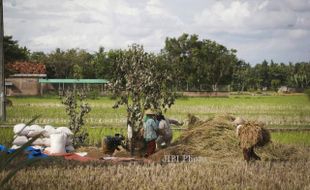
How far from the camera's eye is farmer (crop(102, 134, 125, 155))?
10.1 meters

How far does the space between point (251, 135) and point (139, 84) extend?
3.13m

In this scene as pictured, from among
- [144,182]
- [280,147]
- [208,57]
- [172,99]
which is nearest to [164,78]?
[172,99]

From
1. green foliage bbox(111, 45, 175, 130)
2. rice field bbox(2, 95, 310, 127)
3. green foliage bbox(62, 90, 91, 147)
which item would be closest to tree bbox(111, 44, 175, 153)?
green foliage bbox(111, 45, 175, 130)

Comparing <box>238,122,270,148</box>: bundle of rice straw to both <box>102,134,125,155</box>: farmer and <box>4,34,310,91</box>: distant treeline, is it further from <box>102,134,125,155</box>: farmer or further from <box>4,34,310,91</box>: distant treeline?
<box>4,34,310,91</box>: distant treeline

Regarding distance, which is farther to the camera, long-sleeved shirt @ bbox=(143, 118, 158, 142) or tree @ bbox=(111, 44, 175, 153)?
tree @ bbox=(111, 44, 175, 153)

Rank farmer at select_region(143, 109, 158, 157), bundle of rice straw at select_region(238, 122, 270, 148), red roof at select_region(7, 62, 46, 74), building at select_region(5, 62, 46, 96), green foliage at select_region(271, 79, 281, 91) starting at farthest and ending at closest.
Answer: green foliage at select_region(271, 79, 281, 91) → red roof at select_region(7, 62, 46, 74) → building at select_region(5, 62, 46, 96) → farmer at select_region(143, 109, 158, 157) → bundle of rice straw at select_region(238, 122, 270, 148)

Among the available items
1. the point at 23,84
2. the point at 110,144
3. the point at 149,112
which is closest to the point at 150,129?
the point at 149,112

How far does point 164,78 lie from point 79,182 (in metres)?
4.95

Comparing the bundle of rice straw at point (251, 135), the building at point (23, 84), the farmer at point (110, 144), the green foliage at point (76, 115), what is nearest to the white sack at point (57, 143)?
the farmer at point (110, 144)

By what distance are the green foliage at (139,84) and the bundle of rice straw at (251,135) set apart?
8.77ft

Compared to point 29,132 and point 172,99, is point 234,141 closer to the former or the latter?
point 172,99

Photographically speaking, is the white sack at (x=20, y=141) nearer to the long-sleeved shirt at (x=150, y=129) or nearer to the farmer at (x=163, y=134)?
the long-sleeved shirt at (x=150, y=129)

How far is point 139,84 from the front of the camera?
10.7 metres

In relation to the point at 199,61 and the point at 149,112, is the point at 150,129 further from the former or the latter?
the point at 199,61
